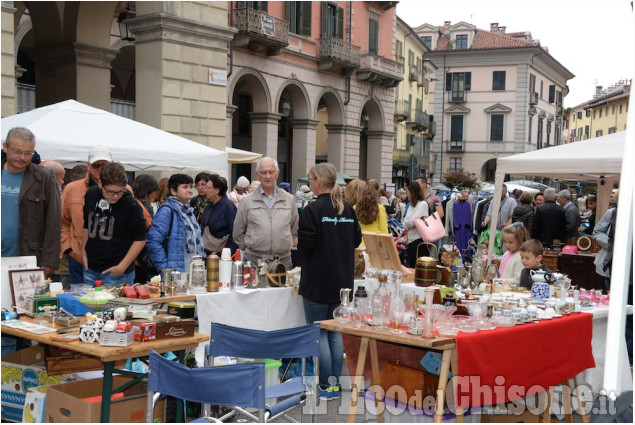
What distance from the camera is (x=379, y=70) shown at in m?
28.5

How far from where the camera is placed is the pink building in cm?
2216

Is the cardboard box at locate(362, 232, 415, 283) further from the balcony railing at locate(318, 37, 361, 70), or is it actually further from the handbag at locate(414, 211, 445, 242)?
the balcony railing at locate(318, 37, 361, 70)

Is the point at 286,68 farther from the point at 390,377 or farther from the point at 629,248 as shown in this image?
the point at 629,248

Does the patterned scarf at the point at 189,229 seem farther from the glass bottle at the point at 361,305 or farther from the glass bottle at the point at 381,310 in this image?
the glass bottle at the point at 381,310

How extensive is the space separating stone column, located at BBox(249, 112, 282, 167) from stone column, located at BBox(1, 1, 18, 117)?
44.6ft

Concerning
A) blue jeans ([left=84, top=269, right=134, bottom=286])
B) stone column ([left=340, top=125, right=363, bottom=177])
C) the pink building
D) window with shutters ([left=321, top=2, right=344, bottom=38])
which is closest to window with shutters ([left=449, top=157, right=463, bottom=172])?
the pink building

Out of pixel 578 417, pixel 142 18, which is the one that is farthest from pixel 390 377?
pixel 142 18

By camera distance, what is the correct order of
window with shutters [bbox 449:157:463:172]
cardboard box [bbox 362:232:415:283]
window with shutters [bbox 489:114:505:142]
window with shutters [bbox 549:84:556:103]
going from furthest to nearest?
1. window with shutters [bbox 549:84:556:103]
2. window with shutters [bbox 449:157:463:172]
3. window with shutters [bbox 489:114:505:142]
4. cardboard box [bbox 362:232:415:283]

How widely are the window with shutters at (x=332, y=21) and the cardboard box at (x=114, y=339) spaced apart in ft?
76.6

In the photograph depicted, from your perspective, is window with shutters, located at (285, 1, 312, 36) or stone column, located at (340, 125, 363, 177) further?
stone column, located at (340, 125, 363, 177)

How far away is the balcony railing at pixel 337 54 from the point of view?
83.7ft

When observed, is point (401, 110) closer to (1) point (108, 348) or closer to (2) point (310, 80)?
(2) point (310, 80)

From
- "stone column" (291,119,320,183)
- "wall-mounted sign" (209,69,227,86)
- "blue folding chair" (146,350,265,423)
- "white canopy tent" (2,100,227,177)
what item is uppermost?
"wall-mounted sign" (209,69,227,86)

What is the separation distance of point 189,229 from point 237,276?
65cm
